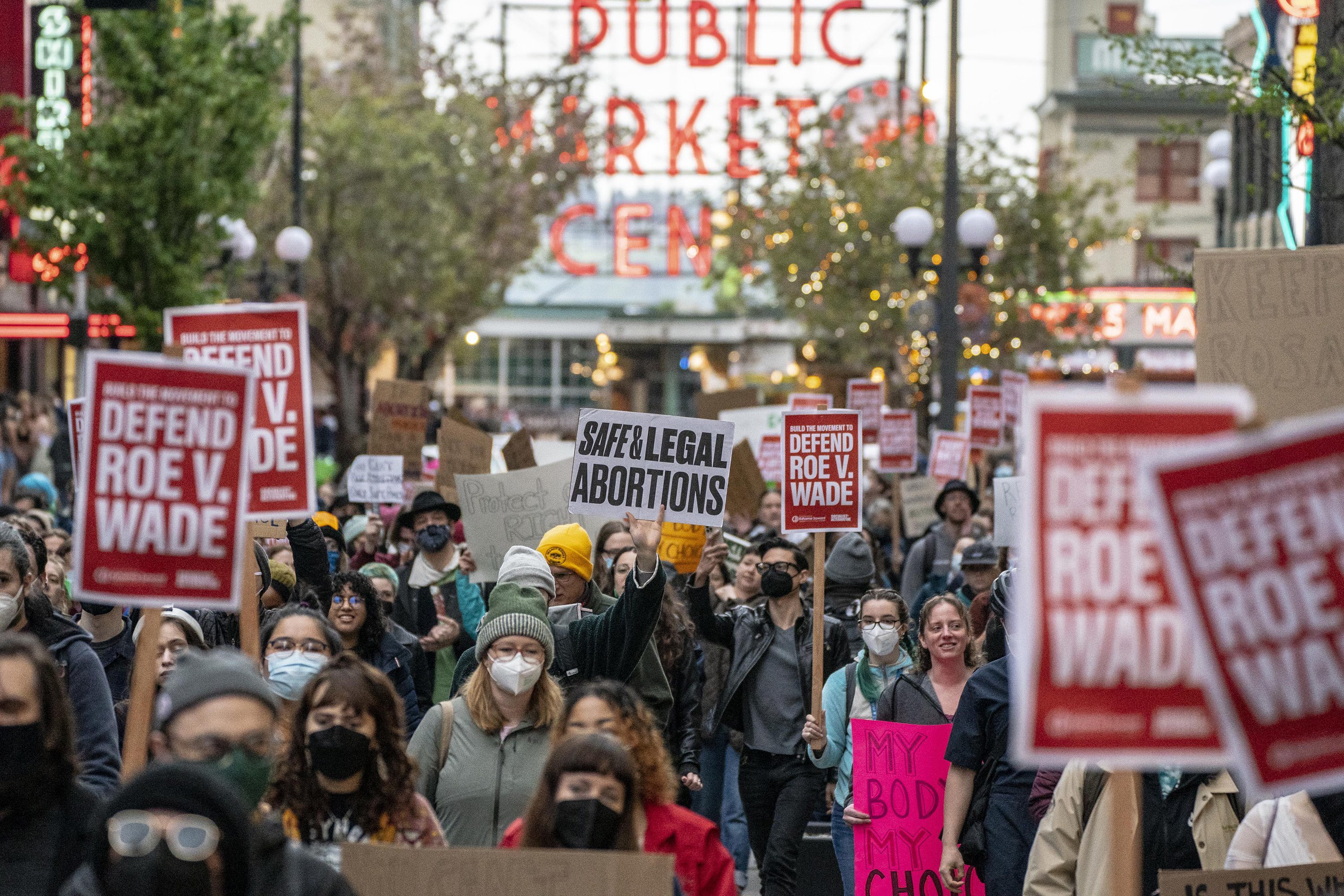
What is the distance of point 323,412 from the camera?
44281mm

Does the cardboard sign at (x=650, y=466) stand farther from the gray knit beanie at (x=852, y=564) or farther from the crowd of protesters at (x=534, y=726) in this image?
the gray knit beanie at (x=852, y=564)

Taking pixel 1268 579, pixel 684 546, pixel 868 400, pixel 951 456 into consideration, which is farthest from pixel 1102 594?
pixel 868 400

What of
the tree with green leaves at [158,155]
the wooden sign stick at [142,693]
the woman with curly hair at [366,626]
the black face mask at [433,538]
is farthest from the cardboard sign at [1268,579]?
the tree with green leaves at [158,155]

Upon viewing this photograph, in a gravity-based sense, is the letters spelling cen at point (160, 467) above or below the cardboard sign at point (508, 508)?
above

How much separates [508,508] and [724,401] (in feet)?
23.9

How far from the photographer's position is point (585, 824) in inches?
165

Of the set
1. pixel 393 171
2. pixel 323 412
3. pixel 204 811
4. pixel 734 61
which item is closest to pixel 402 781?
pixel 204 811

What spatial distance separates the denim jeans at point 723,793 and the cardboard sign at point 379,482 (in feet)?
14.0

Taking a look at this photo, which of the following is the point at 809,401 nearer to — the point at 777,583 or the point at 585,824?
the point at 777,583

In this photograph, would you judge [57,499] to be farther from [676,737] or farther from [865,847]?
[865,847]

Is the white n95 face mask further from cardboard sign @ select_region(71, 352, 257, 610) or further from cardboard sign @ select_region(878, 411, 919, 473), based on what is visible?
cardboard sign @ select_region(878, 411, 919, 473)

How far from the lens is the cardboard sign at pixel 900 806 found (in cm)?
707

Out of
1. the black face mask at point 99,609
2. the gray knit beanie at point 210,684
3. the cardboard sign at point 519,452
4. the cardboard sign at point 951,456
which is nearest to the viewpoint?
the gray knit beanie at point 210,684

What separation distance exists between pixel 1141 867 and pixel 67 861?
319 cm
